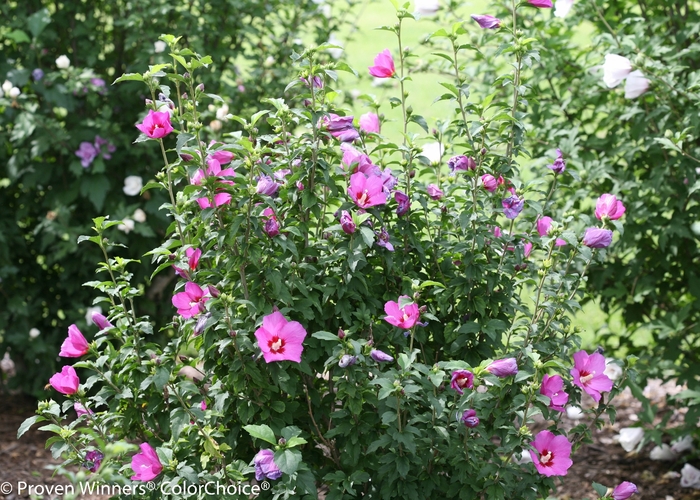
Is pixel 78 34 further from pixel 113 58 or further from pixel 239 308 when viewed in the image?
pixel 239 308

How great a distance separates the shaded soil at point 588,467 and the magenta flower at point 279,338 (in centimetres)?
152

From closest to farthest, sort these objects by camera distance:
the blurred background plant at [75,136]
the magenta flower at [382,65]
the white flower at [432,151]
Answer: the magenta flower at [382,65] < the white flower at [432,151] < the blurred background plant at [75,136]

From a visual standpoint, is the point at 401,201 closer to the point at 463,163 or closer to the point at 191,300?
the point at 463,163

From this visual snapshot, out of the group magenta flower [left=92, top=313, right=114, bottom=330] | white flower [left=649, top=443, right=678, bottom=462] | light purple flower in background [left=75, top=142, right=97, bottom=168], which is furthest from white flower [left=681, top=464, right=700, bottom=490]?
light purple flower in background [left=75, top=142, right=97, bottom=168]

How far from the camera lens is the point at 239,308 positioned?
2018 millimetres

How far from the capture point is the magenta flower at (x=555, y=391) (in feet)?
6.48

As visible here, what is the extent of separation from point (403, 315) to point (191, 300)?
52 cm

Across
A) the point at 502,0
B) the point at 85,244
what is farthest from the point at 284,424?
the point at 502,0

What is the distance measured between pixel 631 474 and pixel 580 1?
1.96m

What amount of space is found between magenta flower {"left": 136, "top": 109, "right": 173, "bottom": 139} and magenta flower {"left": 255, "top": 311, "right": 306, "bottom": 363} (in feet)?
1.72

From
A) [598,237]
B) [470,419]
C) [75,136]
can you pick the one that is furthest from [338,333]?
[75,136]

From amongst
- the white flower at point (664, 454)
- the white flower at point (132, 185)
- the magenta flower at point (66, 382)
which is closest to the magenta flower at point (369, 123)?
the magenta flower at point (66, 382)

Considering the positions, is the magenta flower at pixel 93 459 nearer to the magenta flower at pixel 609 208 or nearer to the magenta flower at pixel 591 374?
the magenta flower at pixel 591 374

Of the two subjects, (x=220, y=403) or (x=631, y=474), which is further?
(x=631, y=474)
